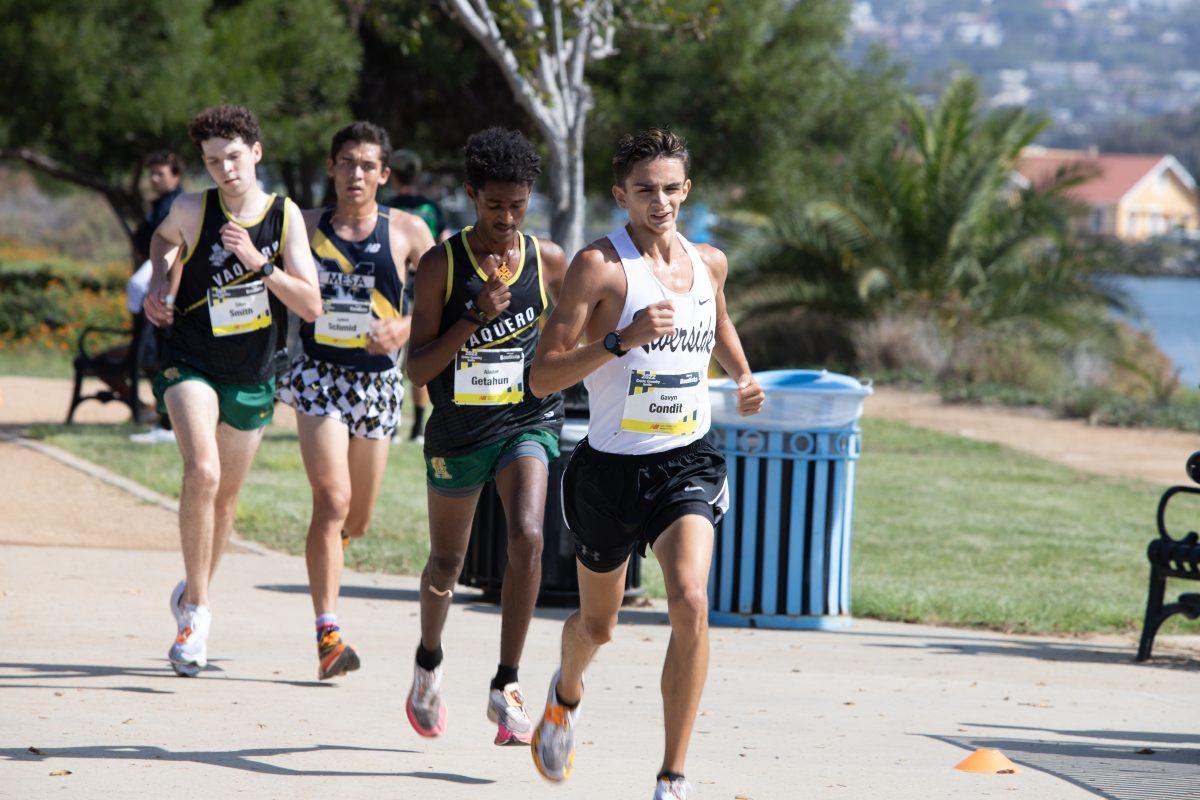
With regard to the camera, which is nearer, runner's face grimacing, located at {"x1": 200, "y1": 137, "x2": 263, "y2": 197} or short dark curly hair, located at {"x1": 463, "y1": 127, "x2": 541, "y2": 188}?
short dark curly hair, located at {"x1": 463, "y1": 127, "x2": 541, "y2": 188}

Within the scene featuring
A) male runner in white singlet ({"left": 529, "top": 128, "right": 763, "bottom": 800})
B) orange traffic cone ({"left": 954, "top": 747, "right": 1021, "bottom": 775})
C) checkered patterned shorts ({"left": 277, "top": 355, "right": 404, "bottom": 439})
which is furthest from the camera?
checkered patterned shorts ({"left": 277, "top": 355, "right": 404, "bottom": 439})

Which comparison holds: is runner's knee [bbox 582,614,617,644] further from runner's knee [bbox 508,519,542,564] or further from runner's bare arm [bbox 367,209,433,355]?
runner's bare arm [bbox 367,209,433,355]

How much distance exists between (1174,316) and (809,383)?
56.8 meters

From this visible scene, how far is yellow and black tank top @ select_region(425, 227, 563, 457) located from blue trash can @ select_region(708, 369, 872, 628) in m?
2.45

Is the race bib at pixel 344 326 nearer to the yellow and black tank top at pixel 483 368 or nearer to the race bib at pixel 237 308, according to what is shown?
the race bib at pixel 237 308

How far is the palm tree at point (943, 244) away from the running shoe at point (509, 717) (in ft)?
54.0

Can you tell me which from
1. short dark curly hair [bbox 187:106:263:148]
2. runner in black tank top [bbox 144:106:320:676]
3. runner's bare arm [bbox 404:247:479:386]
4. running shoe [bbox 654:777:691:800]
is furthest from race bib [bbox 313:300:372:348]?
running shoe [bbox 654:777:691:800]

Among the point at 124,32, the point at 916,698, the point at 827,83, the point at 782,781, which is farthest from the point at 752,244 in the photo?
the point at 782,781

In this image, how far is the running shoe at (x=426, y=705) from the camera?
530cm

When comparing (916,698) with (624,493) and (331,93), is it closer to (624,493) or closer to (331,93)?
(624,493)

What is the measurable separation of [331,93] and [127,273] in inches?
247

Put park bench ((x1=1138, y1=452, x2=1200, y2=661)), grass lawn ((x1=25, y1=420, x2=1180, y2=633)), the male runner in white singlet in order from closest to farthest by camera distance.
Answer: the male runner in white singlet → park bench ((x1=1138, y1=452, x2=1200, y2=661)) → grass lawn ((x1=25, y1=420, x2=1180, y2=633))

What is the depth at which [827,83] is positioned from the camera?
23.2 metres

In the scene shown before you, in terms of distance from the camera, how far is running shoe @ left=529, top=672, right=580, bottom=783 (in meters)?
4.81
